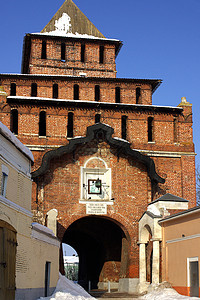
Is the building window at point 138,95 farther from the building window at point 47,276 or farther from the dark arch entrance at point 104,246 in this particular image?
the building window at point 47,276

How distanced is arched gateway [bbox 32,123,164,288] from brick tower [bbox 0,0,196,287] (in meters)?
0.05

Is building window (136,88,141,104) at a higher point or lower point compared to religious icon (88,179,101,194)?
higher

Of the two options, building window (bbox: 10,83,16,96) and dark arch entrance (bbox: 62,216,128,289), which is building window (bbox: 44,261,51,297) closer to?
dark arch entrance (bbox: 62,216,128,289)

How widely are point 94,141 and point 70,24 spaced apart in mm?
12445

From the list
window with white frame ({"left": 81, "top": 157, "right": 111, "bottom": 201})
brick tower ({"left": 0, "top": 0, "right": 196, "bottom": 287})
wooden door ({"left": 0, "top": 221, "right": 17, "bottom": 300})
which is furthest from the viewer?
window with white frame ({"left": 81, "top": 157, "right": 111, "bottom": 201})

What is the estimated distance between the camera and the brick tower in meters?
25.9

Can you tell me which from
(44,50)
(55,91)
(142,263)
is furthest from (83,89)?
(142,263)

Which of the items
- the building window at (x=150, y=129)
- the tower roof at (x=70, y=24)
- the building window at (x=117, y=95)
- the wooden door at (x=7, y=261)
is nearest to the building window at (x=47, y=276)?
the wooden door at (x=7, y=261)

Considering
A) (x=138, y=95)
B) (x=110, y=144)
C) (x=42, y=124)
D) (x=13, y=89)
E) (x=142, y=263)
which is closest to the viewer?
(x=142, y=263)

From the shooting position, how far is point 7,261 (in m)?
13.2

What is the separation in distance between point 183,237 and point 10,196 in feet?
27.1

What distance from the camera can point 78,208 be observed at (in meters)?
25.8

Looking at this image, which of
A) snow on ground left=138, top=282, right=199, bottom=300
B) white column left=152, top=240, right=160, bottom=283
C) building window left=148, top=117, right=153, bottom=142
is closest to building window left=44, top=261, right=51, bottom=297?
snow on ground left=138, top=282, right=199, bottom=300

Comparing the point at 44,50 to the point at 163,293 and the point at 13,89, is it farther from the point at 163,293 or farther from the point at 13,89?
the point at 163,293
